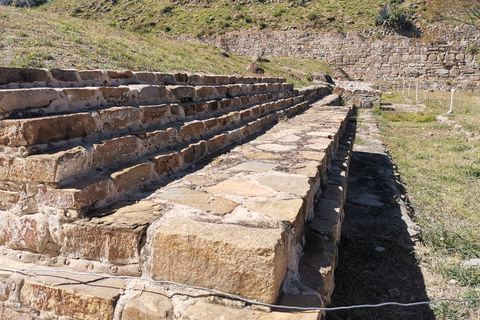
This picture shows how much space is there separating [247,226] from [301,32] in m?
25.0

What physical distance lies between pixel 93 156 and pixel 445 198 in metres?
4.32

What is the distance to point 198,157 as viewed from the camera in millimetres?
2660

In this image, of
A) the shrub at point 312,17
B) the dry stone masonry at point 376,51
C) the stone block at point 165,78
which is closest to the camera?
the stone block at point 165,78

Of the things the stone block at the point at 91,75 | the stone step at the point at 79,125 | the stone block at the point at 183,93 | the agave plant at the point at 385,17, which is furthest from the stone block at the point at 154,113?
the agave plant at the point at 385,17

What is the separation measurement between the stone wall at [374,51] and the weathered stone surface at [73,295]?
80.7 feet

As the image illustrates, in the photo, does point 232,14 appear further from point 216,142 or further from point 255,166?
point 255,166

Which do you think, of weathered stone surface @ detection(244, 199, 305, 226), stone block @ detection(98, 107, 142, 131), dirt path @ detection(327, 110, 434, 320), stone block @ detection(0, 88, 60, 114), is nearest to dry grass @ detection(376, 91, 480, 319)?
dirt path @ detection(327, 110, 434, 320)

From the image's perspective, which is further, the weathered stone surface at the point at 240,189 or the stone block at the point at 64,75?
the stone block at the point at 64,75

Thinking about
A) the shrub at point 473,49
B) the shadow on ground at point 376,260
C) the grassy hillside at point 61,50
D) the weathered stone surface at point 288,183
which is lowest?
the shadow on ground at point 376,260

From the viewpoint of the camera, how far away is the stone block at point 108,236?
148cm

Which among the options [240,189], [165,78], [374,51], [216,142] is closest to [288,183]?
[240,189]

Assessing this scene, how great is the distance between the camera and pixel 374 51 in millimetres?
23453

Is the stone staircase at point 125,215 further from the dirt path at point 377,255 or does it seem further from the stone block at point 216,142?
the dirt path at point 377,255

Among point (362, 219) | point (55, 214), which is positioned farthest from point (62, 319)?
point (362, 219)
